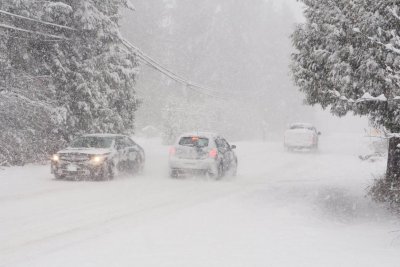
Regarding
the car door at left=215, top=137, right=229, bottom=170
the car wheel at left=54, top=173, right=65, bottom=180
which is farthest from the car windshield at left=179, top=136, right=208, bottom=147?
the car wheel at left=54, top=173, right=65, bottom=180

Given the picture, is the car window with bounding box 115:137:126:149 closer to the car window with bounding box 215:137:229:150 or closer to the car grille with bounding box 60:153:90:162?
the car grille with bounding box 60:153:90:162

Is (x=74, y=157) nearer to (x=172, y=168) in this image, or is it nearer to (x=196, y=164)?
(x=172, y=168)

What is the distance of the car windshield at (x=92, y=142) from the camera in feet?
58.3

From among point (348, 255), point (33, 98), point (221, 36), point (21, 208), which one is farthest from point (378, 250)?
point (221, 36)

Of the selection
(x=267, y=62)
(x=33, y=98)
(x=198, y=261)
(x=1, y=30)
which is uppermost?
(x=267, y=62)

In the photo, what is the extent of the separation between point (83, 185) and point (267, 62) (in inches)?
2236

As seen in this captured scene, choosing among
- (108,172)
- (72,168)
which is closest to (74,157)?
(72,168)

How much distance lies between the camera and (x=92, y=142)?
1805 cm

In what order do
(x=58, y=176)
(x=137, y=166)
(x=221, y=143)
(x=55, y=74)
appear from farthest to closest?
(x=55, y=74), (x=137, y=166), (x=221, y=143), (x=58, y=176)

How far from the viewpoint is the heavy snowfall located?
822cm

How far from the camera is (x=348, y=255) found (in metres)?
7.95

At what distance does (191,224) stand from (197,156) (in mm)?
→ 8227

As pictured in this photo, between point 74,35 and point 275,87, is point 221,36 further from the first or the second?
point 74,35

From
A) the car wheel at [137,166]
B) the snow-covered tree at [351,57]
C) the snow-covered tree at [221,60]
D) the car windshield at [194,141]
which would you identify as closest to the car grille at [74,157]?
the car wheel at [137,166]
